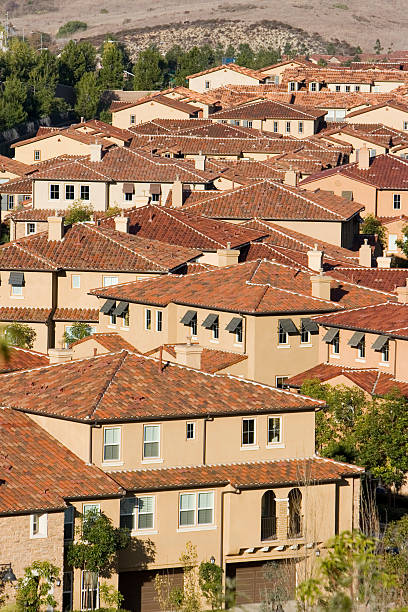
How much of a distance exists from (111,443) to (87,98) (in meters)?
146

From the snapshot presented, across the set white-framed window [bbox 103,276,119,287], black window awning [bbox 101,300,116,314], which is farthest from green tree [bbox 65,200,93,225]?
black window awning [bbox 101,300,116,314]

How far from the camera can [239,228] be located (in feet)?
315

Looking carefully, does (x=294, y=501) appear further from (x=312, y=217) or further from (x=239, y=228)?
(x=312, y=217)

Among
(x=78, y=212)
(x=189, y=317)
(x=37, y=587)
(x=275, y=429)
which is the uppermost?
(x=275, y=429)

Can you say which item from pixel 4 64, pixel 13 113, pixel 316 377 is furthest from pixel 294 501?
pixel 4 64

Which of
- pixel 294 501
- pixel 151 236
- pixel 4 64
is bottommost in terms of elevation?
pixel 4 64

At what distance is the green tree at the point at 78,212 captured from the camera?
→ 10786 cm

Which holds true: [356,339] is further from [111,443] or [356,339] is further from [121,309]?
[111,443]

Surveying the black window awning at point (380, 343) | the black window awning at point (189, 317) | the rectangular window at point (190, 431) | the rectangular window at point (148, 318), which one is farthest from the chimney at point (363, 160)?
the rectangular window at point (190, 431)

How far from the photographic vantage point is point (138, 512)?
49.2 m

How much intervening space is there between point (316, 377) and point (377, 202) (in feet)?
188

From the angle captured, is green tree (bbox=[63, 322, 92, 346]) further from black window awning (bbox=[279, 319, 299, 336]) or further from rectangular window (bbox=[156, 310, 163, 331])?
black window awning (bbox=[279, 319, 299, 336])

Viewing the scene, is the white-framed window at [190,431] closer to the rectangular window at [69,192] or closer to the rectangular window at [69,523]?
the rectangular window at [69,523]

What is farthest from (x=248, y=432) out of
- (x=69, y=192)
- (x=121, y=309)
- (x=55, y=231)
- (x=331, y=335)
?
(x=69, y=192)
